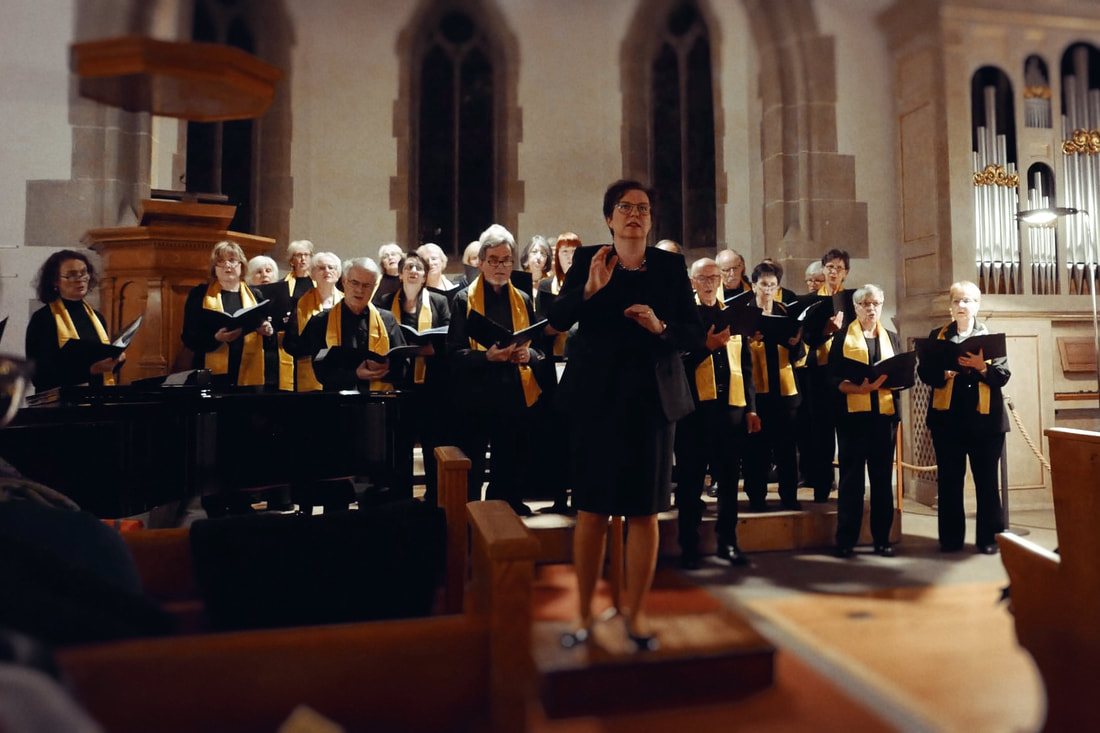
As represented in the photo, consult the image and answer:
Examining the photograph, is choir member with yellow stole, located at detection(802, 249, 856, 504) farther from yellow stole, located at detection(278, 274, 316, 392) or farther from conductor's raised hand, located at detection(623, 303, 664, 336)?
yellow stole, located at detection(278, 274, 316, 392)

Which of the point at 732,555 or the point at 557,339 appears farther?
the point at 557,339

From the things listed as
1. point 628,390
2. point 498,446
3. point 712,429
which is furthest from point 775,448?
point 628,390

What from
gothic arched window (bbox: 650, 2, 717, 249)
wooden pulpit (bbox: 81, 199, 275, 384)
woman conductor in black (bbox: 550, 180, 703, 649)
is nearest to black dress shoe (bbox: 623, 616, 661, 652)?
woman conductor in black (bbox: 550, 180, 703, 649)

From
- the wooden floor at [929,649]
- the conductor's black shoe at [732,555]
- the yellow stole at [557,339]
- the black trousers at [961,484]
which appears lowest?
the wooden floor at [929,649]

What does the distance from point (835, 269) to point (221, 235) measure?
2896 millimetres

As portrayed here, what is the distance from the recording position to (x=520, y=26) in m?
4.50

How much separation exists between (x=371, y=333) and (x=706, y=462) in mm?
1479

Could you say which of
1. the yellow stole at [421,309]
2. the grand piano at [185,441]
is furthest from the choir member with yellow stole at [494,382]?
the yellow stole at [421,309]

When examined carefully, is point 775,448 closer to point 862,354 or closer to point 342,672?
point 862,354

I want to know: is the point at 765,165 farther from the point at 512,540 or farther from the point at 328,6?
the point at 512,540

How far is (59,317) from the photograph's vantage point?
9.37ft

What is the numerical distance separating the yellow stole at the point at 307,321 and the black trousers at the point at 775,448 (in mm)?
2000

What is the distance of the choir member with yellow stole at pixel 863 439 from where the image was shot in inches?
122

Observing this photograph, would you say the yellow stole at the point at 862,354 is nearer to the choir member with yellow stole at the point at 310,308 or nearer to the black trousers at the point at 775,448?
the black trousers at the point at 775,448
